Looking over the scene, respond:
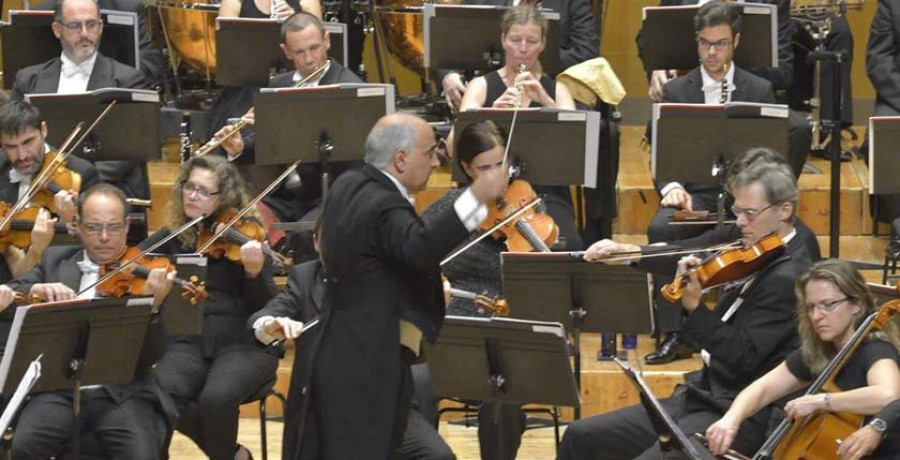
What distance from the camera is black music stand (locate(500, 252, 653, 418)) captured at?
17.4ft

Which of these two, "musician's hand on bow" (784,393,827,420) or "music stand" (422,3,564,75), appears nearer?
"musician's hand on bow" (784,393,827,420)

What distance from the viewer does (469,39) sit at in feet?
22.8

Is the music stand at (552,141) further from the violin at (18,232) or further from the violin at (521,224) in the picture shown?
the violin at (18,232)

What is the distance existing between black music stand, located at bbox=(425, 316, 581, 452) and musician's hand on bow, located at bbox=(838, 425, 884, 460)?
82cm

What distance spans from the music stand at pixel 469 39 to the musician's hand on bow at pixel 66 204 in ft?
5.47

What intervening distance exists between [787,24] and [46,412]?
369 centimetres

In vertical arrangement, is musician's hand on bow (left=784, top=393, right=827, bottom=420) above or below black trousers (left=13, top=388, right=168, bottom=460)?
above

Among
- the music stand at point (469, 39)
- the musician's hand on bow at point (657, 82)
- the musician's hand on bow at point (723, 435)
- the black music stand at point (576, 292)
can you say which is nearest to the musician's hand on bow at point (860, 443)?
the musician's hand on bow at point (723, 435)

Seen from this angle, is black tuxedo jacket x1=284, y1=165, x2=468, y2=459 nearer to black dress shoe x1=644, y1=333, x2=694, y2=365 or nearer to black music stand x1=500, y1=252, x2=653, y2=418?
black music stand x1=500, y1=252, x2=653, y2=418

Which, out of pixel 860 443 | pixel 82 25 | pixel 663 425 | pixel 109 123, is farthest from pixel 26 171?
pixel 860 443

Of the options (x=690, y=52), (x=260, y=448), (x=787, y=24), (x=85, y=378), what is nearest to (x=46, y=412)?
(x=85, y=378)

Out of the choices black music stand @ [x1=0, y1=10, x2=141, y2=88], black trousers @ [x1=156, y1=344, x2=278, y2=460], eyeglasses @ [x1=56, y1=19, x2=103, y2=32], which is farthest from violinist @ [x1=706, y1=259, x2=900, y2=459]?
black music stand @ [x1=0, y1=10, x2=141, y2=88]

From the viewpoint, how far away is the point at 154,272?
17.4ft

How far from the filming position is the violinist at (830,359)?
4598mm
